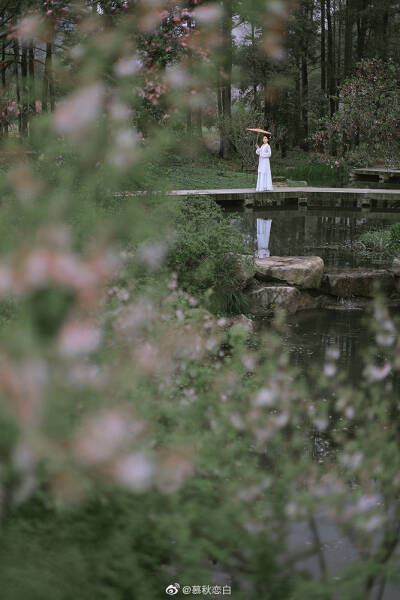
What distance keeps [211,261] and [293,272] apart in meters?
1.64

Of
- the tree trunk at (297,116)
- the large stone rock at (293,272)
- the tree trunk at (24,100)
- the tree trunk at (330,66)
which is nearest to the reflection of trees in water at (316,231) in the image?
the large stone rock at (293,272)

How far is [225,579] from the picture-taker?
270 centimetres

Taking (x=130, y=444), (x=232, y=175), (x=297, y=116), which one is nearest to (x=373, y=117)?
(x=232, y=175)

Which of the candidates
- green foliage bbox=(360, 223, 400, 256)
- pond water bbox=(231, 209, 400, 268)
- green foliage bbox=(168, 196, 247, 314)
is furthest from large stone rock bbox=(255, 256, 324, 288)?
green foliage bbox=(360, 223, 400, 256)

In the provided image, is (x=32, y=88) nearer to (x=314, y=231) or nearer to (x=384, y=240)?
(x=384, y=240)

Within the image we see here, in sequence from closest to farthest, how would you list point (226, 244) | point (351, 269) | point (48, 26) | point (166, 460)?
point (166, 460) → point (48, 26) → point (226, 244) → point (351, 269)

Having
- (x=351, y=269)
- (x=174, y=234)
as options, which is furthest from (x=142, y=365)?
(x=351, y=269)

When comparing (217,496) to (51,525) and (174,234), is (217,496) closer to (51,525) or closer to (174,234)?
(51,525)

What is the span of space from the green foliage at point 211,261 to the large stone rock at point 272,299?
29 centimetres

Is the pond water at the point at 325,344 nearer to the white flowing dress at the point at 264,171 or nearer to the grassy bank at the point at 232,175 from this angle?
the white flowing dress at the point at 264,171

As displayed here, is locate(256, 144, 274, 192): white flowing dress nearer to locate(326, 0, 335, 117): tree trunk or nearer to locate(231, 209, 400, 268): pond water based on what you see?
locate(231, 209, 400, 268): pond water

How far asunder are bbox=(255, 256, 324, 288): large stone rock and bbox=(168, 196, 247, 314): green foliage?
2.15 feet

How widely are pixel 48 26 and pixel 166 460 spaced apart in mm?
2947

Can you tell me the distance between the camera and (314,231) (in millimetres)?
12727
